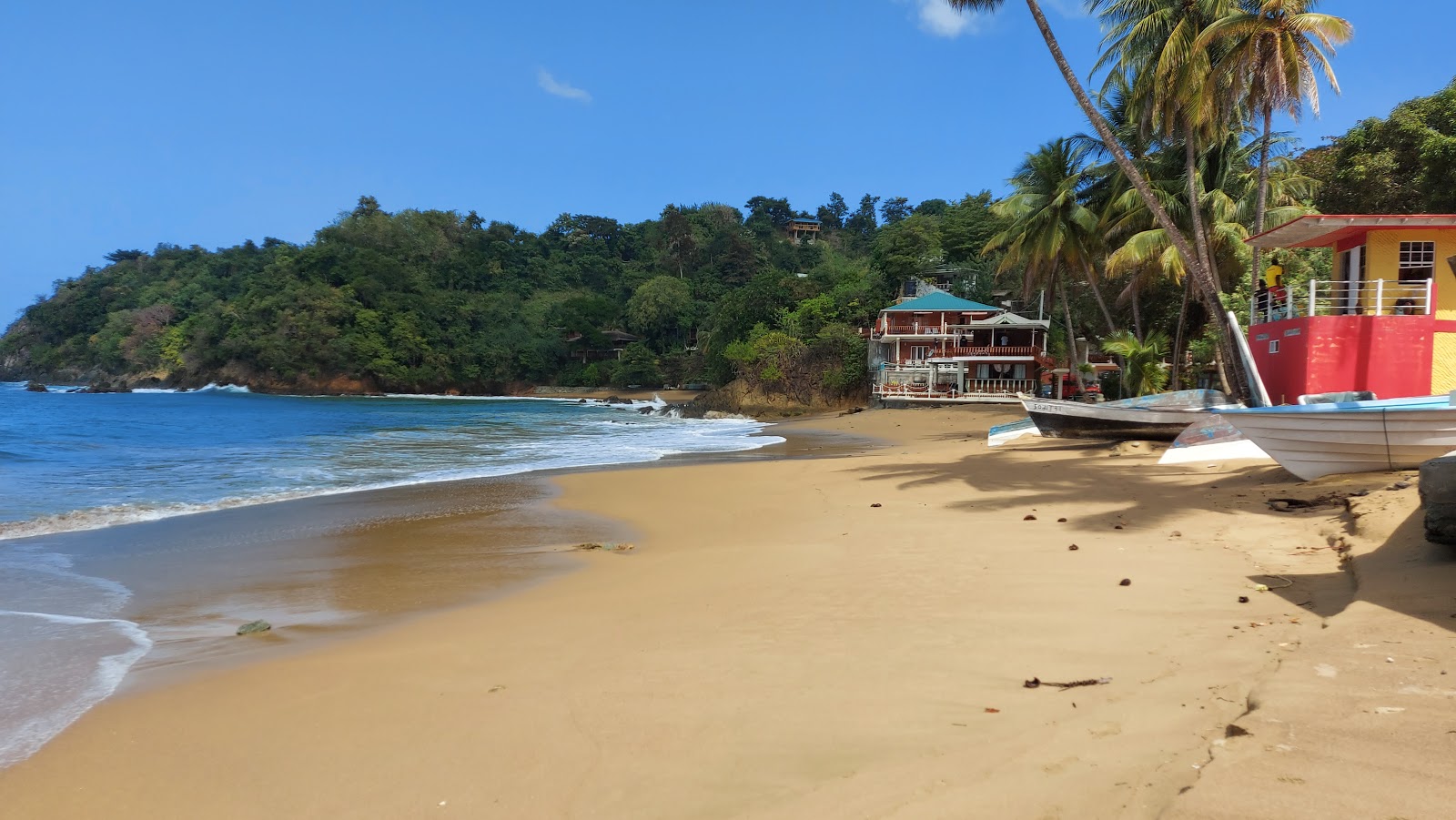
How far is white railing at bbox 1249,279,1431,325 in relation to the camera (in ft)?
41.5

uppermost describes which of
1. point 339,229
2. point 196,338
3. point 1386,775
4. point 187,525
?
point 339,229

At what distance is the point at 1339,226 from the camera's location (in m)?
13.5

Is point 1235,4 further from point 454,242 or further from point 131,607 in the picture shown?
point 454,242

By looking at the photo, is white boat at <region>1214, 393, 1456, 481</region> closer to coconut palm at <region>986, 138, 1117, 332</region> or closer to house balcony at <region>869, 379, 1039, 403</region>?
coconut palm at <region>986, 138, 1117, 332</region>

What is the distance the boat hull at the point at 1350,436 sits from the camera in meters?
8.40

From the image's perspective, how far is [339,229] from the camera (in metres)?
89.3

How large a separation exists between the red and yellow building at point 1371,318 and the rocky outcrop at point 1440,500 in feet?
30.7

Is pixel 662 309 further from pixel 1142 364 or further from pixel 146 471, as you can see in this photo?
pixel 146 471

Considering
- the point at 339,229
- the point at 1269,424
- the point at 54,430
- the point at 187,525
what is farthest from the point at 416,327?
the point at 1269,424

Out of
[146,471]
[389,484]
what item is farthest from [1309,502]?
[146,471]

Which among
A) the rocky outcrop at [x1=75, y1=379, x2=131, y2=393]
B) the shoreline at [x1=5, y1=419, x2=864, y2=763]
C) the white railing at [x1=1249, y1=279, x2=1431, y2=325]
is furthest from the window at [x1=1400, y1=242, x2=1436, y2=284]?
the rocky outcrop at [x1=75, y1=379, x2=131, y2=393]

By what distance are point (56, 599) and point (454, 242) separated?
100.0 meters

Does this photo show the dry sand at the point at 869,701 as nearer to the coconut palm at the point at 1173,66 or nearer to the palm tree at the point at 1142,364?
the coconut palm at the point at 1173,66

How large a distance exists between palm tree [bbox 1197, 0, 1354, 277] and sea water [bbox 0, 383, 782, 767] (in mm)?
14562
